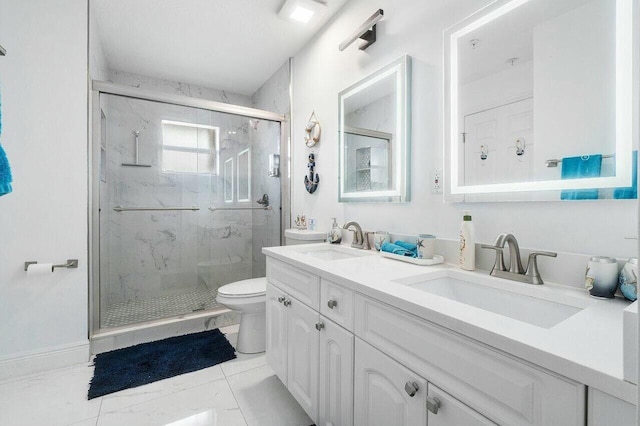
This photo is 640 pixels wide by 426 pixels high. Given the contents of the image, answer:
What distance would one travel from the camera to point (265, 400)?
1602 millimetres

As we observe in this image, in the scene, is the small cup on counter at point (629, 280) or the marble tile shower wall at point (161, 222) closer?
the small cup on counter at point (629, 280)

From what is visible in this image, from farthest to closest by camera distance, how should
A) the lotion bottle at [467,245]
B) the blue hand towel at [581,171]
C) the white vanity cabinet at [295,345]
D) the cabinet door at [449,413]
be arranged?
the white vanity cabinet at [295,345] < the lotion bottle at [467,245] < the blue hand towel at [581,171] < the cabinet door at [449,413]

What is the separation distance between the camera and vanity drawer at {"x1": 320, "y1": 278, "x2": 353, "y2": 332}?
1.05 metres

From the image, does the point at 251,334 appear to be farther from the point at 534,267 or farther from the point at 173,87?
the point at 173,87

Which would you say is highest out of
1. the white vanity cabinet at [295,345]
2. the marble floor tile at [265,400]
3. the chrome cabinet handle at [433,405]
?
the chrome cabinet handle at [433,405]

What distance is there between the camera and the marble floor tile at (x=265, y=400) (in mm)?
1449

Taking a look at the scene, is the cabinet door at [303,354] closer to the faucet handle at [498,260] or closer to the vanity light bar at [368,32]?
the faucet handle at [498,260]

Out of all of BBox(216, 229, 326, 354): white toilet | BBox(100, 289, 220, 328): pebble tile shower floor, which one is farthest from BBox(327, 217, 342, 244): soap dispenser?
BBox(100, 289, 220, 328): pebble tile shower floor

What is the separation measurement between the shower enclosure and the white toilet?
2.22 ft

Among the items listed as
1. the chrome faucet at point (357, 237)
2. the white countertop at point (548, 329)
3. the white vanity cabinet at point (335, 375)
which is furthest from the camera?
the chrome faucet at point (357, 237)

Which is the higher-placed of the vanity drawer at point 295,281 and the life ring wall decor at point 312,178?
the life ring wall decor at point 312,178

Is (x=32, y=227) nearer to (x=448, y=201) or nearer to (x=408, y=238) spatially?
(x=408, y=238)

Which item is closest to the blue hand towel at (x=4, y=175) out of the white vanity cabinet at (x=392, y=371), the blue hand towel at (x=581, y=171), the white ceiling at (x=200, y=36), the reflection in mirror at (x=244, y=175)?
the white vanity cabinet at (x=392, y=371)

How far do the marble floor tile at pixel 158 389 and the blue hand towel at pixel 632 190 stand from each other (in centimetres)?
206
